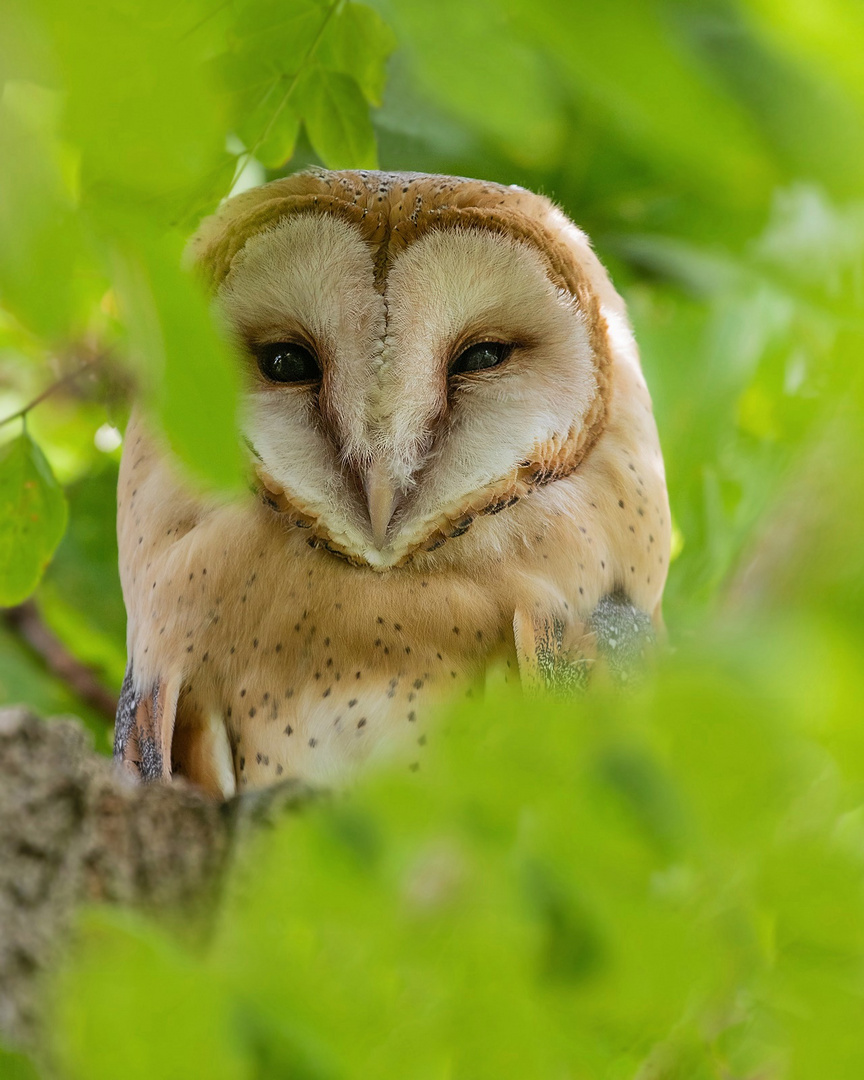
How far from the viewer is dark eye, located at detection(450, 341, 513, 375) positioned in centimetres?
113

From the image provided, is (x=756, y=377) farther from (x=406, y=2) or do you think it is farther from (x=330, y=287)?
(x=406, y=2)

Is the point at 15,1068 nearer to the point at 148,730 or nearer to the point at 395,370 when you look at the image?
the point at 148,730

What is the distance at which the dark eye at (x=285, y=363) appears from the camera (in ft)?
3.64

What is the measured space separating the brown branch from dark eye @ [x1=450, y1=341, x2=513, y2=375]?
972 mm

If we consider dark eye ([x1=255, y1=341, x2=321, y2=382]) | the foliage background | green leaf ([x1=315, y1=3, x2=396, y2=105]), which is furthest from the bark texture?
green leaf ([x1=315, y1=3, x2=396, y2=105])

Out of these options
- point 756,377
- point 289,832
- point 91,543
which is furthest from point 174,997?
point 91,543

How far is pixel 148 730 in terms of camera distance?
110 cm

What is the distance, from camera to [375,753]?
1021 mm

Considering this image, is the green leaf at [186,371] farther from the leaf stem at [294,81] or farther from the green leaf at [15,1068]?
the leaf stem at [294,81]

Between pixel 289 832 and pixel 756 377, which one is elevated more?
pixel 289 832

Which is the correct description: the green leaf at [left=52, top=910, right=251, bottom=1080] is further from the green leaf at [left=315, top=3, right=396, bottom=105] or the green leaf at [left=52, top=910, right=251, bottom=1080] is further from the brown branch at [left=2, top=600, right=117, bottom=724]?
the brown branch at [left=2, top=600, right=117, bottom=724]

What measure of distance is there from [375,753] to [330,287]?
1.49 feet

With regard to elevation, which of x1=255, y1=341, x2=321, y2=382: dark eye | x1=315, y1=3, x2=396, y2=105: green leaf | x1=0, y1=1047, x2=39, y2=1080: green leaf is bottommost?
x1=255, y1=341, x2=321, y2=382: dark eye

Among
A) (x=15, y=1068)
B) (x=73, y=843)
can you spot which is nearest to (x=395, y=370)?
(x=73, y=843)
